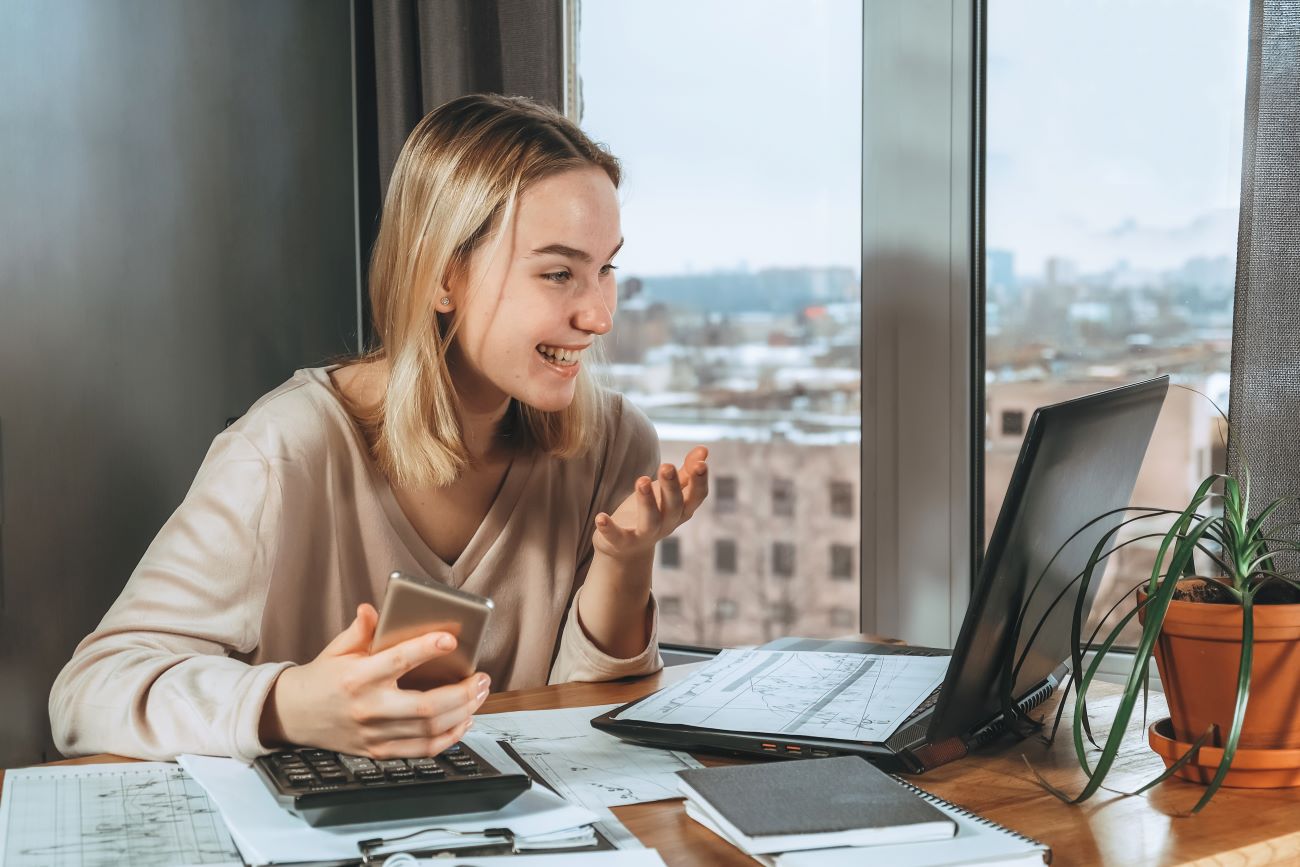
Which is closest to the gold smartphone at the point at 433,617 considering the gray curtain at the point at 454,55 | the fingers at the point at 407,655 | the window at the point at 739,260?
the fingers at the point at 407,655

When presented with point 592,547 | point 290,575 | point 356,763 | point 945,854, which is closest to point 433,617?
point 356,763

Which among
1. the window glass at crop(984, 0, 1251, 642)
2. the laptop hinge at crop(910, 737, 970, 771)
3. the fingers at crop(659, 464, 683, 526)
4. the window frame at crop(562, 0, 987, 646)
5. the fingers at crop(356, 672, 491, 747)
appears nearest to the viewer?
the fingers at crop(356, 672, 491, 747)

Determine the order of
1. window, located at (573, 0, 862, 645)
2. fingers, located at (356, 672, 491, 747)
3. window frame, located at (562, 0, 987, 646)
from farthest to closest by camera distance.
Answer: window, located at (573, 0, 862, 645), window frame, located at (562, 0, 987, 646), fingers, located at (356, 672, 491, 747)

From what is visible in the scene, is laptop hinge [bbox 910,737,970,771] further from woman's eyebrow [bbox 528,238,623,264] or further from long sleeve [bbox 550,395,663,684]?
woman's eyebrow [bbox 528,238,623,264]

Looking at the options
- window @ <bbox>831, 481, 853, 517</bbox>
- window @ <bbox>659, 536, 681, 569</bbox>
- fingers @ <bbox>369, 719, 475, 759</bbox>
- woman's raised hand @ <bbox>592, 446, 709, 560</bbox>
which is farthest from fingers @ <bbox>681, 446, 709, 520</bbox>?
window @ <bbox>659, 536, 681, 569</bbox>

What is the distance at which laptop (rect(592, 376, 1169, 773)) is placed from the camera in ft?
3.09

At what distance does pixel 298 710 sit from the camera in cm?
97

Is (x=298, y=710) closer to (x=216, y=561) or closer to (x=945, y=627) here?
(x=216, y=561)

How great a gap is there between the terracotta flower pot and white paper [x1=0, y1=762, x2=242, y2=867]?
75 centimetres

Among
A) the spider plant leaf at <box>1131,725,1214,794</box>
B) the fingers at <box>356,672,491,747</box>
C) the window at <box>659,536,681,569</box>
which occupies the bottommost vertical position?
the window at <box>659,536,681,569</box>

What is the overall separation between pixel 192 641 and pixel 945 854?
79 cm

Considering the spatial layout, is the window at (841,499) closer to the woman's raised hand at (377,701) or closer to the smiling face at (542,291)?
the smiling face at (542,291)

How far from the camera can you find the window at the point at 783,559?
2.09 metres

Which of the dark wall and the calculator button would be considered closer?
the calculator button
